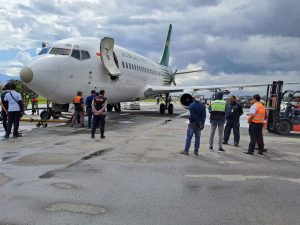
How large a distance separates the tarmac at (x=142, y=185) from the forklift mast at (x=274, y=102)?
5507mm

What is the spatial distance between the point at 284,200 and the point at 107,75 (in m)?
14.1

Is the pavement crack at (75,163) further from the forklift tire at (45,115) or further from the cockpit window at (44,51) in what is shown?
the cockpit window at (44,51)

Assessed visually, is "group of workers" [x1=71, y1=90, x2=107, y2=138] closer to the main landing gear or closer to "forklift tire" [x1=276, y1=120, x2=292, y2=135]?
"forklift tire" [x1=276, y1=120, x2=292, y2=135]

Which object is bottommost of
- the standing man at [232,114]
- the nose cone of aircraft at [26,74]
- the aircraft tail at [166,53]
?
the standing man at [232,114]

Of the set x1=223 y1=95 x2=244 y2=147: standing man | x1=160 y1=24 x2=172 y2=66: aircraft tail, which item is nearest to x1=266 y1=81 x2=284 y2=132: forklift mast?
x1=223 y1=95 x2=244 y2=147: standing man

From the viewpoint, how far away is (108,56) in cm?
1886

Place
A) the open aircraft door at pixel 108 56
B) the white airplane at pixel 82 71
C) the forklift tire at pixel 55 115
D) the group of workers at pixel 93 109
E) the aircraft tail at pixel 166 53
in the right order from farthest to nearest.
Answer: the aircraft tail at pixel 166 53, the forklift tire at pixel 55 115, the open aircraft door at pixel 108 56, the white airplane at pixel 82 71, the group of workers at pixel 93 109

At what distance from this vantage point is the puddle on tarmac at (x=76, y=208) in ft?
15.7

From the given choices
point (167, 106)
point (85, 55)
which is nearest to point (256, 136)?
point (85, 55)

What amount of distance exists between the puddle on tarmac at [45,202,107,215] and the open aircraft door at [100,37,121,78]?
13794 millimetres

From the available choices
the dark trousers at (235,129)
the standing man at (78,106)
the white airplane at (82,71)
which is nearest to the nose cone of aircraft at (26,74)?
the white airplane at (82,71)

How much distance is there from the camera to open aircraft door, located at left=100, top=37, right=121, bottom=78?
1836 cm

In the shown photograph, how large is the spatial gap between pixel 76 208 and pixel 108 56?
14.6 meters

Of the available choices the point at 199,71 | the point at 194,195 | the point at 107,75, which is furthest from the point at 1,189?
the point at 199,71
